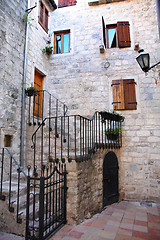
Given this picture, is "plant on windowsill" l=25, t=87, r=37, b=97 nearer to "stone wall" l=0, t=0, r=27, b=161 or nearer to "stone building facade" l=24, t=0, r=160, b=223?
"stone wall" l=0, t=0, r=27, b=161

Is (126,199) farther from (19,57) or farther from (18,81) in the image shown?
(19,57)

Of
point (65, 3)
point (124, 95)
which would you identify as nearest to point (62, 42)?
point (65, 3)

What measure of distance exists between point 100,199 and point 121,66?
14.6ft

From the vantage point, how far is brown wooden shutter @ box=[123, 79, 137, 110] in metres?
5.73

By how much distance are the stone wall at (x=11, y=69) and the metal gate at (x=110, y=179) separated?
243cm

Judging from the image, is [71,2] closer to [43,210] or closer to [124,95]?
[124,95]

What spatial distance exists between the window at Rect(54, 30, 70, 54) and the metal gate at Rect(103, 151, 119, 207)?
4.66 m

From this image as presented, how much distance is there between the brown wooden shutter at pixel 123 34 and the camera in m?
6.23

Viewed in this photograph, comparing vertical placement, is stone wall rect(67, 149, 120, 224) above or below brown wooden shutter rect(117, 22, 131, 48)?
below

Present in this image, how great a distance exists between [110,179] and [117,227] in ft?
4.82

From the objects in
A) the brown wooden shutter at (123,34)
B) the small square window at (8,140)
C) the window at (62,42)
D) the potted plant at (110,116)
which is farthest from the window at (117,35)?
the small square window at (8,140)

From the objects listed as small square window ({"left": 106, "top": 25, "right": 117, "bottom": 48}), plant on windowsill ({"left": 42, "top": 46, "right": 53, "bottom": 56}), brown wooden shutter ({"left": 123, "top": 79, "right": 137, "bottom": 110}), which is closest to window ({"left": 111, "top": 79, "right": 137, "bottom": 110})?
brown wooden shutter ({"left": 123, "top": 79, "right": 137, "bottom": 110})

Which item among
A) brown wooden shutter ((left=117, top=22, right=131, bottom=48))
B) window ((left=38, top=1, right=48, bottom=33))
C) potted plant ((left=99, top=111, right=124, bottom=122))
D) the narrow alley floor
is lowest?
the narrow alley floor

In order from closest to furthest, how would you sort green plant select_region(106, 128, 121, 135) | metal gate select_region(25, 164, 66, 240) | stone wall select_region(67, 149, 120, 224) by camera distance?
metal gate select_region(25, 164, 66, 240), stone wall select_region(67, 149, 120, 224), green plant select_region(106, 128, 121, 135)
